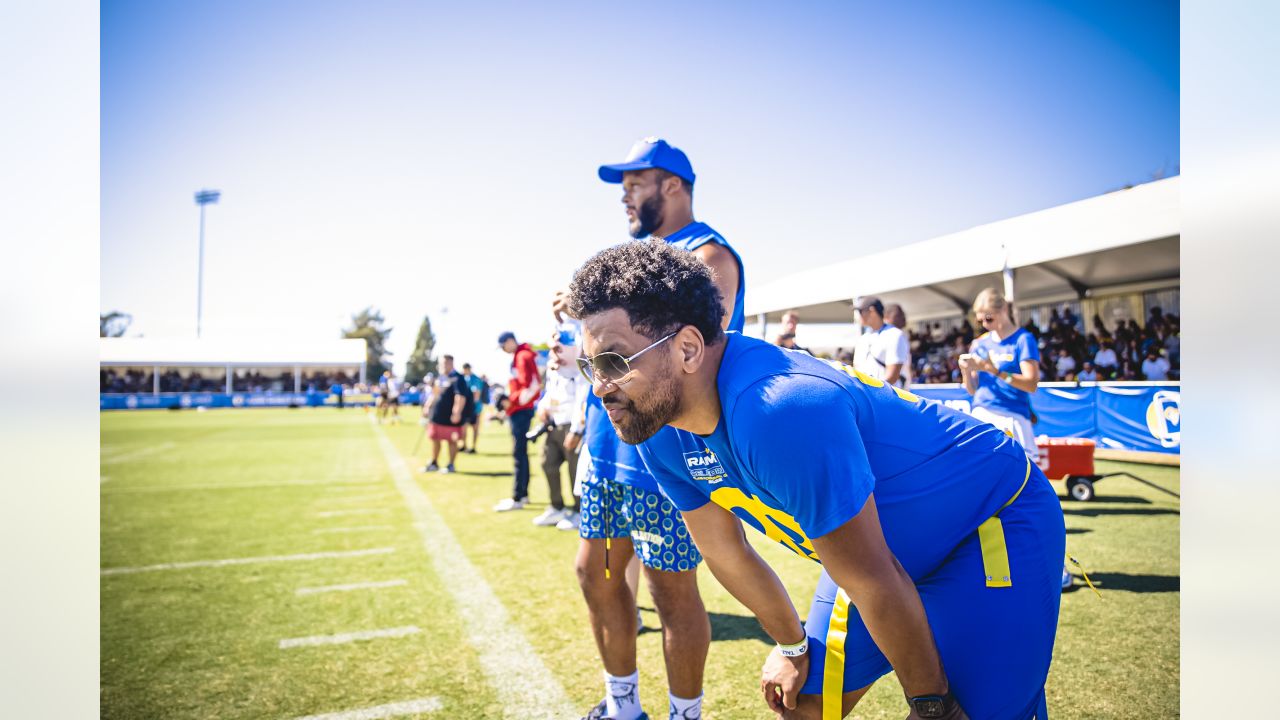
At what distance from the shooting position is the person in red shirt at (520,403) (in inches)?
337

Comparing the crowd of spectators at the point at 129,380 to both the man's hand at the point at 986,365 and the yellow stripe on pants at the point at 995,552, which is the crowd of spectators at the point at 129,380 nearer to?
the man's hand at the point at 986,365

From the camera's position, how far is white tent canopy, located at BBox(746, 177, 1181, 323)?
1297cm

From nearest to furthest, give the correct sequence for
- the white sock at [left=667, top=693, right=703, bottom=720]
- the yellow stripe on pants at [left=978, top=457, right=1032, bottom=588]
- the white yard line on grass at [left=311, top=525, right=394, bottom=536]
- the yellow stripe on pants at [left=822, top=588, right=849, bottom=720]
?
the yellow stripe on pants at [left=978, top=457, right=1032, bottom=588]
the yellow stripe on pants at [left=822, top=588, right=849, bottom=720]
the white sock at [left=667, top=693, right=703, bottom=720]
the white yard line on grass at [left=311, top=525, right=394, bottom=536]

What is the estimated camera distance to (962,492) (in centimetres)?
174

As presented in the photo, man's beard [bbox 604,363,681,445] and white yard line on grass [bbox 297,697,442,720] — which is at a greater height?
man's beard [bbox 604,363,681,445]

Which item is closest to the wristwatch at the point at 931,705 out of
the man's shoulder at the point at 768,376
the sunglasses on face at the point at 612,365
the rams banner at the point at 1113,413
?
the man's shoulder at the point at 768,376

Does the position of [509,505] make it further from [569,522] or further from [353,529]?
[353,529]

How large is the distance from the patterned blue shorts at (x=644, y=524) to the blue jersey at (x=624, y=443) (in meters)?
0.06

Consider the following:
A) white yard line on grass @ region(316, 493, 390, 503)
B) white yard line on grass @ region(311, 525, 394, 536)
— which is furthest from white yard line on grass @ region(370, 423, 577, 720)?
white yard line on grass @ region(316, 493, 390, 503)

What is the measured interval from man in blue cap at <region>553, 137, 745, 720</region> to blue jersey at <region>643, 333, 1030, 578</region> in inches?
31.0

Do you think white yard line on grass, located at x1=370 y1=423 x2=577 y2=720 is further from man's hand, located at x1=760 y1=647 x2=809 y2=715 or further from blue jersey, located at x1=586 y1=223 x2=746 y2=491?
man's hand, located at x1=760 y1=647 x2=809 y2=715
